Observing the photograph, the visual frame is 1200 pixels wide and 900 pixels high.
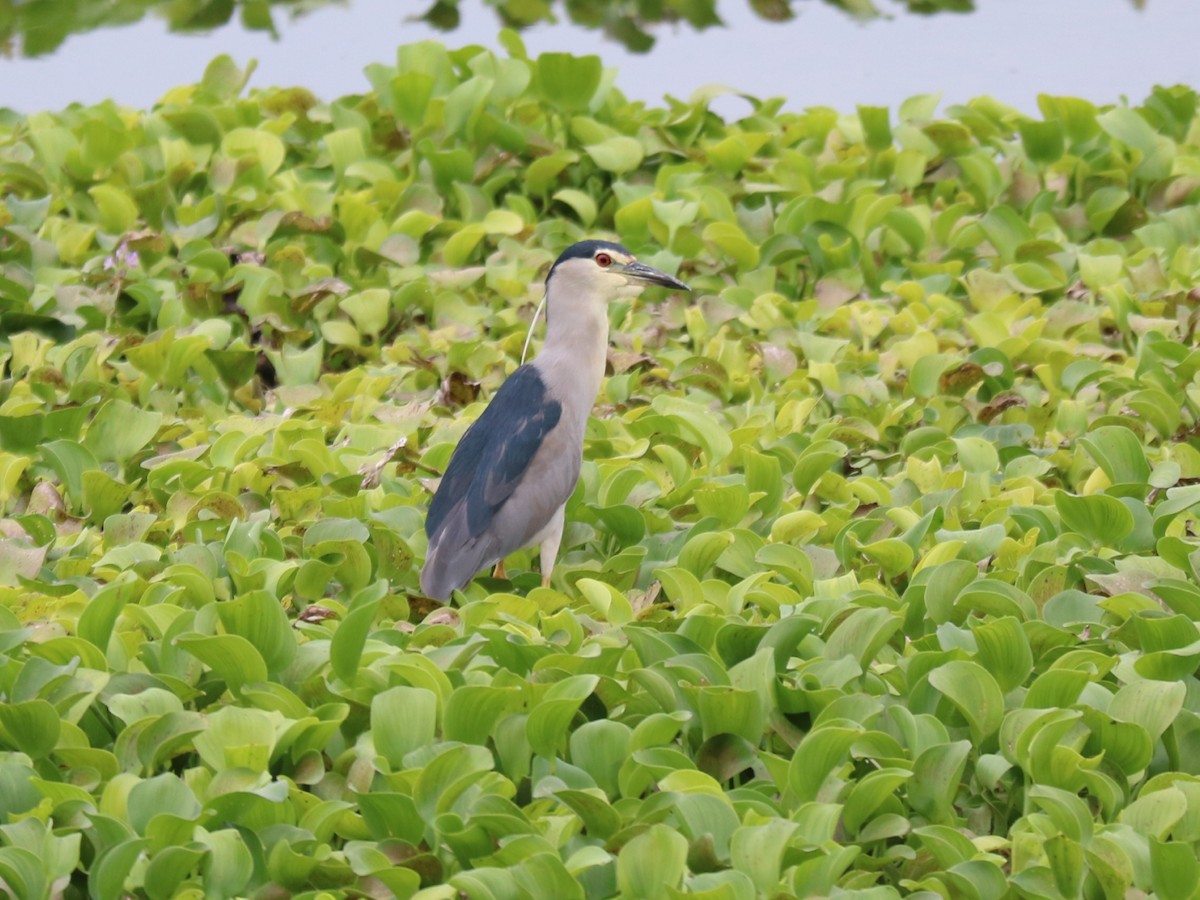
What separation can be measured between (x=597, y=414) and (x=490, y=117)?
1922 mm

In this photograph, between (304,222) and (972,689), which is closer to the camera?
(972,689)

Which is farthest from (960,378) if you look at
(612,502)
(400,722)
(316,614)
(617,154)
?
(400,722)

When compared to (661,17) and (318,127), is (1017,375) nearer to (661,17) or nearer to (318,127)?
(318,127)

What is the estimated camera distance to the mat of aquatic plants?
3.05 metres

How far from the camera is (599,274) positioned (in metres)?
4.99

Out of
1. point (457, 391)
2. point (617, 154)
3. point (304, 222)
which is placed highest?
point (617, 154)

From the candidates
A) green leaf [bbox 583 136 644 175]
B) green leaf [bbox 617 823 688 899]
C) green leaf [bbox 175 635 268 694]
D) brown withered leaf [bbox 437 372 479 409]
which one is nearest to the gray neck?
brown withered leaf [bbox 437 372 479 409]

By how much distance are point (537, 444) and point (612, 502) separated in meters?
0.24

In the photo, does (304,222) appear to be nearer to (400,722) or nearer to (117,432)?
(117,432)

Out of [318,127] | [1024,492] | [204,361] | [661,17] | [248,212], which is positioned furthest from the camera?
[661,17]

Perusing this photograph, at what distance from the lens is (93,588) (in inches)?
160

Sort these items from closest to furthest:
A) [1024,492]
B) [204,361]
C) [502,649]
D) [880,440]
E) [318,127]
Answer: [502,649] < [1024,492] < [880,440] < [204,361] < [318,127]

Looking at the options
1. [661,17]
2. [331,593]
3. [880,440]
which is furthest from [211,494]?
[661,17]

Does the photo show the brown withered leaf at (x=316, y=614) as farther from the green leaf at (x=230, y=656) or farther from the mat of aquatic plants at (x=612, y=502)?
the green leaf at (x=230, y=656)
